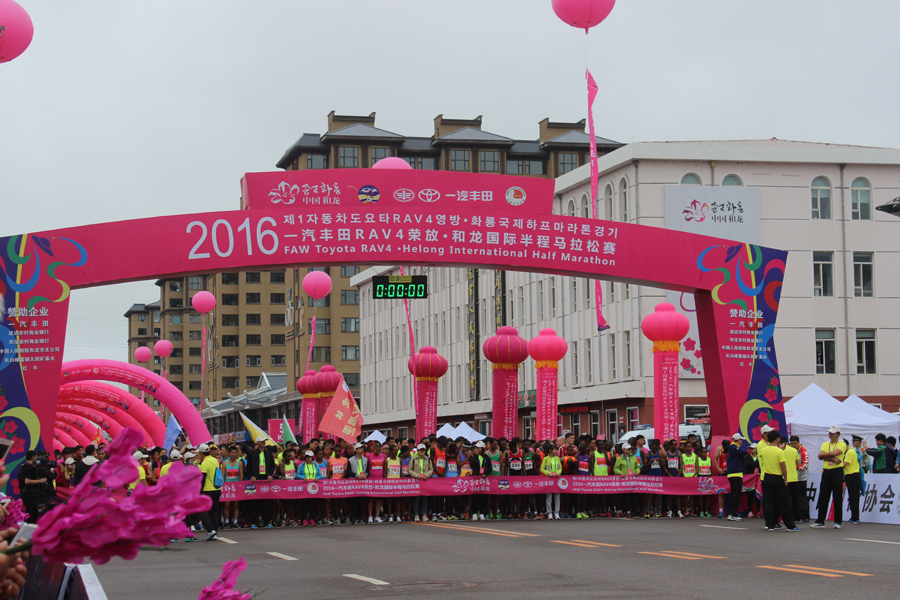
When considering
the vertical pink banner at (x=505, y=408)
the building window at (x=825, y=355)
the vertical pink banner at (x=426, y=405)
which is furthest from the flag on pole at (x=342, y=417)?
the building window at (x=825, y=355)

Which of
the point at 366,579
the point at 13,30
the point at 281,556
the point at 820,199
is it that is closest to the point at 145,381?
the point at 13,30

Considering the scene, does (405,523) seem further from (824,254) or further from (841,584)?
(824,254)

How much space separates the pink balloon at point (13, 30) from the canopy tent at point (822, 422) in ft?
62.8

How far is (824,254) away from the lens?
49.0 meters

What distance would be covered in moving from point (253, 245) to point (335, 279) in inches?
3342

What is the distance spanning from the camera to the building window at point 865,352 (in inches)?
1908

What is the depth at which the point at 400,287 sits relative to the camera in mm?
24719

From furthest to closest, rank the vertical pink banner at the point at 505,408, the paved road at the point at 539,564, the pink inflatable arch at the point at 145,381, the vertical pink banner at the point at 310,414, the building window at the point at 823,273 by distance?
the vertical pink banner at the point at 310,414 < the building window at the point at 823,273 < the pink inflatable arch at the point at 145,381 < the vertical pink banner at the point at 505,408 < the paved road at the point at 539,564

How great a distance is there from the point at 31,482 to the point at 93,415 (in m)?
32.8

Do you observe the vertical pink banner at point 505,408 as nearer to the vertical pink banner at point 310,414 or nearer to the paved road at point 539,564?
the paved road at point 539,564

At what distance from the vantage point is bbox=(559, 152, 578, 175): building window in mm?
97125

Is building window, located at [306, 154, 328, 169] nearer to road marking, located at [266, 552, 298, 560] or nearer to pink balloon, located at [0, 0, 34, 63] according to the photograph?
pink balloon, located at [0, 0, 34, 63]

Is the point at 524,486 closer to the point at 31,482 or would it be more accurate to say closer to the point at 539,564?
the point at 31,482

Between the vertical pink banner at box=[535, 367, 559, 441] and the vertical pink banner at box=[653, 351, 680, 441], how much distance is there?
399 centimetres
